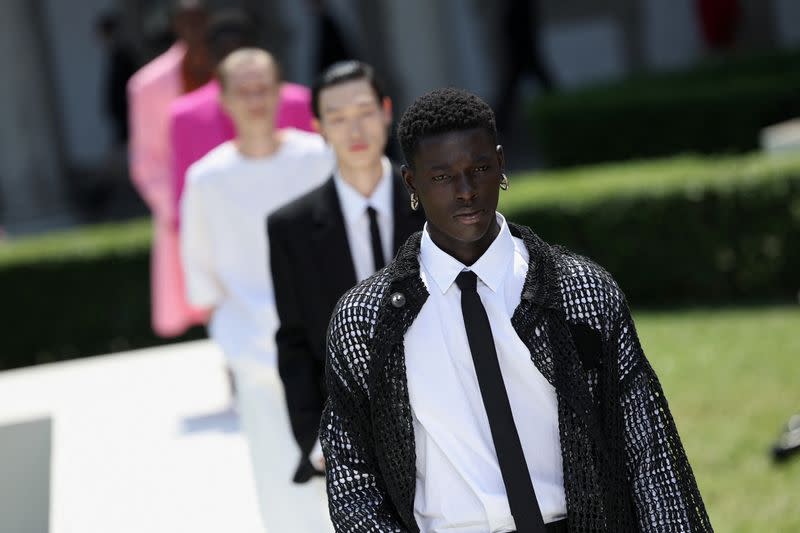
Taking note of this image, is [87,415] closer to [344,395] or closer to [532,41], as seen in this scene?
[344,395]

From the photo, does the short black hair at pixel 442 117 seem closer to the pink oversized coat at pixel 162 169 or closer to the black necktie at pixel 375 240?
the black necktie at pixel 375 240

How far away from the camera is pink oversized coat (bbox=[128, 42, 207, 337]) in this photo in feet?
21.8

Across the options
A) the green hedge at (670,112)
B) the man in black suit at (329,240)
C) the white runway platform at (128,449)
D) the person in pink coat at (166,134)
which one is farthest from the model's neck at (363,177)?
the green hedge at (670,112)

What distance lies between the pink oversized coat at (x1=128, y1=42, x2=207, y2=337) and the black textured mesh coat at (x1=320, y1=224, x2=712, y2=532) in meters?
3.77

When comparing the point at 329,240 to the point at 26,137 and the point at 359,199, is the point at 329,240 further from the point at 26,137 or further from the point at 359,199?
the point at 26,137

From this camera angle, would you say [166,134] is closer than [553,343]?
No

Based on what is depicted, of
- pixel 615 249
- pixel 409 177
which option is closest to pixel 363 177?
pixel 409 177

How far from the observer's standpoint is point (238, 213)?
5145mm

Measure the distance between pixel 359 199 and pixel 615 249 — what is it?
18.4ft

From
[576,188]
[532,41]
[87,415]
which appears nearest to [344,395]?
[87,415]

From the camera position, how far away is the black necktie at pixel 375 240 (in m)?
4.11

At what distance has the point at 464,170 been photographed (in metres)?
2.78

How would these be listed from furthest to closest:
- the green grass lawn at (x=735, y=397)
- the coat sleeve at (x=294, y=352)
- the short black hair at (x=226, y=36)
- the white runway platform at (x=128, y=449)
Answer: the short black hair at (x=226, y=36), the green grass lawn at (x=735, y=397), the white runway platform at (x=128, y=449), the coat sleeve at (x=294, y=352)

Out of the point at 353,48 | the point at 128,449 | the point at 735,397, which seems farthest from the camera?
the point at 353,48
